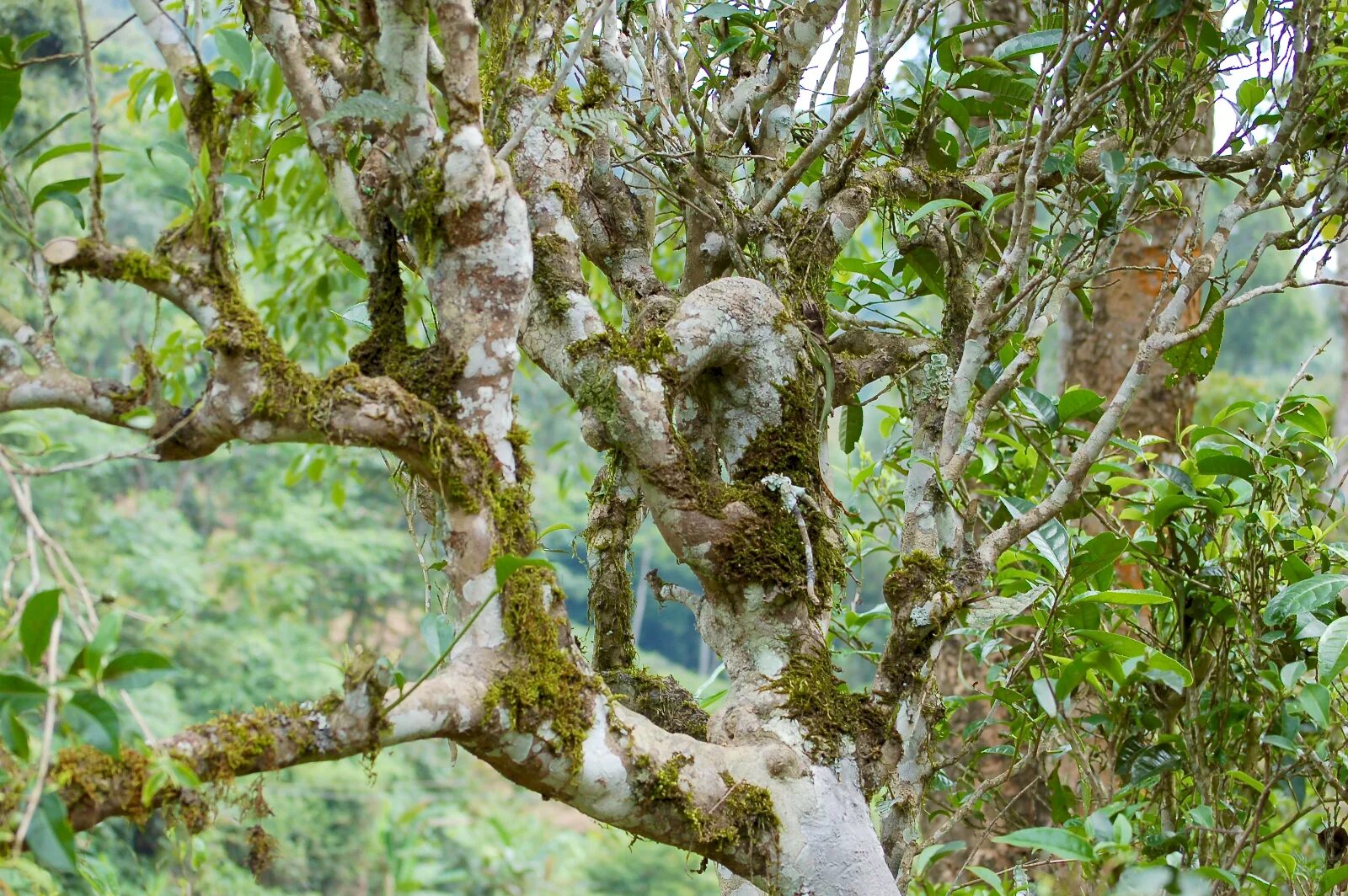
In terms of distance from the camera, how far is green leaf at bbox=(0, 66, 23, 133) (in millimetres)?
1043

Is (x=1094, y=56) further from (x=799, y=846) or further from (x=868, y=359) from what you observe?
(x=799, y=846)

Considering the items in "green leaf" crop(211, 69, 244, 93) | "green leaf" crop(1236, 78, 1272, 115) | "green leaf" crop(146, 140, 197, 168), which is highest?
"green leaf" crop(1236, 78, 1272, 115)

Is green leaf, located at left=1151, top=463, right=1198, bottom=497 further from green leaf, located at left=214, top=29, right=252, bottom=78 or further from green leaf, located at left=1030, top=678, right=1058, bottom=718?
green leaf, located at left=214, top=29, right=252, bottom=78

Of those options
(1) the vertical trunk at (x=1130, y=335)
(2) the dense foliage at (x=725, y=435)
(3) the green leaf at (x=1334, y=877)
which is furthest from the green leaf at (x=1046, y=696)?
(1) the vertical trunk at (x=1130, y=335)

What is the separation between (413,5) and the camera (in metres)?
1.08

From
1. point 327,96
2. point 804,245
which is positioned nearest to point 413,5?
point 327,96

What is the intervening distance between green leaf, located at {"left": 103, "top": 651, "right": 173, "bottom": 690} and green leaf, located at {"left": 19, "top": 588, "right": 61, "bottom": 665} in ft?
0.16

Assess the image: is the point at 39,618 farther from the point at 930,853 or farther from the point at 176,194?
the point at 930,853

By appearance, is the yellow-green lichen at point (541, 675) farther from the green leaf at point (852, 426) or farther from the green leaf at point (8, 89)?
the green leaf at point (852, 426)

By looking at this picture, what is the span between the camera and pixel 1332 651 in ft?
4.33

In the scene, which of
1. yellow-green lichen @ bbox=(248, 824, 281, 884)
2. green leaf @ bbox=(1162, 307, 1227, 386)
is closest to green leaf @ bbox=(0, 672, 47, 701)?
yellow-green lichen @ bbox=(248, 824, 281, 884)

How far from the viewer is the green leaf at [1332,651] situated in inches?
51.5

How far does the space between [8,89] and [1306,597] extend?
1.58 metres

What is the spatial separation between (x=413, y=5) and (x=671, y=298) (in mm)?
609
